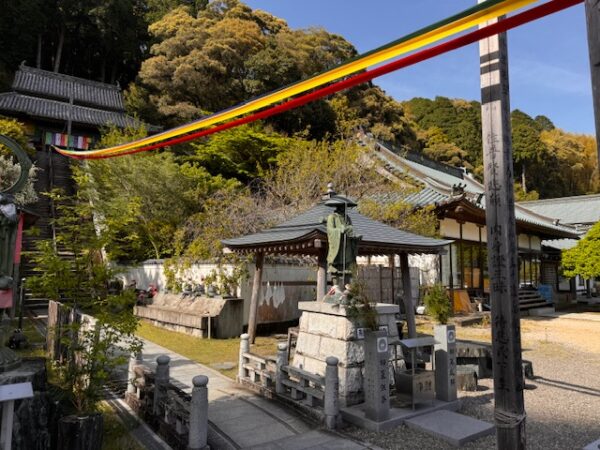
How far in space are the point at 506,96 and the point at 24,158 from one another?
198 inches

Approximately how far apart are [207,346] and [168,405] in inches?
228

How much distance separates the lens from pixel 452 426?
552 centimetres

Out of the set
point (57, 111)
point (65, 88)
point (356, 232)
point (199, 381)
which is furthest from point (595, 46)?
point (65, 88)

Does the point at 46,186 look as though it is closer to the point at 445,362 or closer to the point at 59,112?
the point at 59,112

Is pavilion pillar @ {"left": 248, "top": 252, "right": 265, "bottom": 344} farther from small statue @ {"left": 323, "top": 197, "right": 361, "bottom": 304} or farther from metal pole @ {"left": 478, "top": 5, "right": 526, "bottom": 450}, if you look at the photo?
metal pole @ {"left": 478, "top": 5, "right": 526, "bottom": 450}

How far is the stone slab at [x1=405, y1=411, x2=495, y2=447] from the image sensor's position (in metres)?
5.16

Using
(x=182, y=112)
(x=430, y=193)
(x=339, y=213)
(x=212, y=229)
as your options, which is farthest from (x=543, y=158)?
(x=339, y=213)

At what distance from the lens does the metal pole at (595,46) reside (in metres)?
2.10

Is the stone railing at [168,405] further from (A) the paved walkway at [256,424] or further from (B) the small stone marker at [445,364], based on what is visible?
(B) the small stone marker at [445,364]

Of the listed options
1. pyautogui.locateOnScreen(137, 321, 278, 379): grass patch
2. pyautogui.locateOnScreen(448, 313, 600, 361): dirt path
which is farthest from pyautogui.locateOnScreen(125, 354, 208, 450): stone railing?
pyautogui.locateOnScreen(448, 313, 600, 361): dirt path

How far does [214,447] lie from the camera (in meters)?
4.82

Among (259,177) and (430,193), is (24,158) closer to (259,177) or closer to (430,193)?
(430,193)

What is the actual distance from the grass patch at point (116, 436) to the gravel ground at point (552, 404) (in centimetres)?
277

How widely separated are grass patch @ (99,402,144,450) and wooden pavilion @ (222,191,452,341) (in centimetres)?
459
